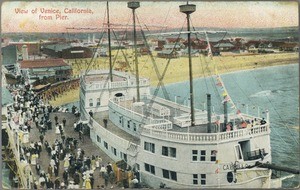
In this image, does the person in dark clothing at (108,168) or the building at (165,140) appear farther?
the person in dark clothing at (108,168)

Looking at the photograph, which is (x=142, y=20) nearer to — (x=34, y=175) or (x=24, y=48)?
(x=24, y=48)

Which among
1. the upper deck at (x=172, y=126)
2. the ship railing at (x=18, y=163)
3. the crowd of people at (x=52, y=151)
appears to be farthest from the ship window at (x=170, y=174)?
the ship railing at (x=18, y=163)

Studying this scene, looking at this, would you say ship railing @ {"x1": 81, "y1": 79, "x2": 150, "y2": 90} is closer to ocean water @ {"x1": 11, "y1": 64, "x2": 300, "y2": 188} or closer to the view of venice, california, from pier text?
the view of venice, california, from pier text

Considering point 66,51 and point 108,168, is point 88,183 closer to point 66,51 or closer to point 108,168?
point 108,168

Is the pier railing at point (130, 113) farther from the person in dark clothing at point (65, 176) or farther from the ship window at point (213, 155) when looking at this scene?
A: the person in dark clothing at point (65, 176)

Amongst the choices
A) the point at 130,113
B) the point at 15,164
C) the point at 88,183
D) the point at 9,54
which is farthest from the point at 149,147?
the point at 9,54

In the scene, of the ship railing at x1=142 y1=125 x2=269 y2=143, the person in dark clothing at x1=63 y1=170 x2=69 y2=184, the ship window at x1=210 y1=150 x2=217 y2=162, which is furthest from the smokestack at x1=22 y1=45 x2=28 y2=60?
the ship window at x1=210 y1=150 x2=217 y2=162

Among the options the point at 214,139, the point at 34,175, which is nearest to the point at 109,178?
the point at 34,175
